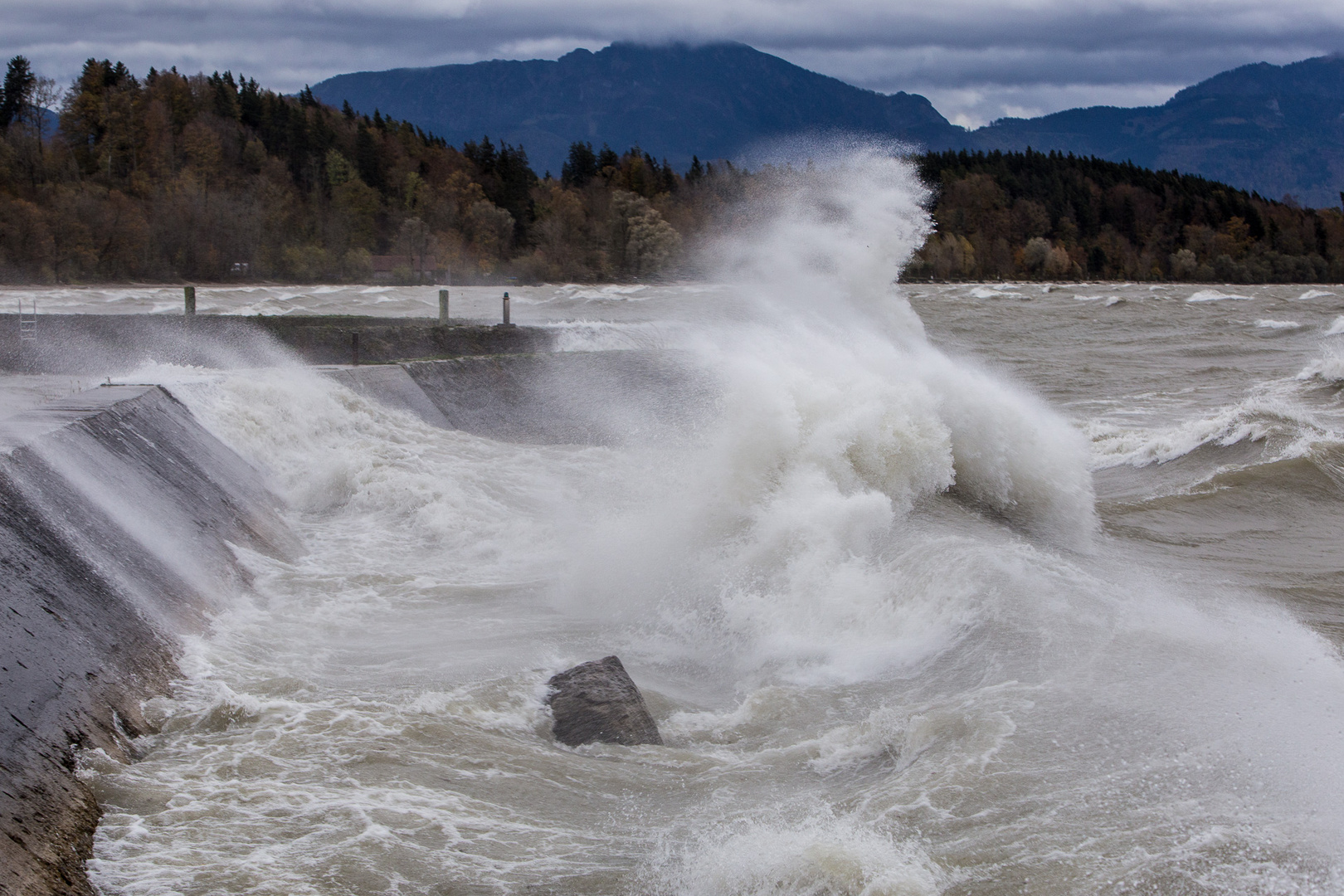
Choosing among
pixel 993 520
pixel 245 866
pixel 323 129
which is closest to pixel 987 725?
pixel 245 866

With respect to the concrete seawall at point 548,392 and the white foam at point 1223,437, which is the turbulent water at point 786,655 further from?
the concrete seawall at point 548,392

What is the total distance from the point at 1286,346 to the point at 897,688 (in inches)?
1337

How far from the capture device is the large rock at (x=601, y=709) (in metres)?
6.56

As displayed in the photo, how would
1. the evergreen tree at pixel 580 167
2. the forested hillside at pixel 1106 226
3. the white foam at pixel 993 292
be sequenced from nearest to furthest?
the white foam at pixel 993 292 < the evergreen tree at pixel 580 167 < the forested hillside at pixel 1106 226

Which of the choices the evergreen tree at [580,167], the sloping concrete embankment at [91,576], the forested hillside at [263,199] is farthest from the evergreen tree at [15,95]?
the sloping concrete embankment at [91,576]

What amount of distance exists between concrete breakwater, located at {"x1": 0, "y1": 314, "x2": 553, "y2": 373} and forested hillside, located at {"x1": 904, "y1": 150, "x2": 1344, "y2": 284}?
84.6 meters

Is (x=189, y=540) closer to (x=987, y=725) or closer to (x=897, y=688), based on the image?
(x=897, y=688)

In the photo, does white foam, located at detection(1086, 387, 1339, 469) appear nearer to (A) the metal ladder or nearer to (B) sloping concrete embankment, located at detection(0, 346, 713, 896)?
(B) sloping concrete embankment, located at detection(0, 346, 713, 896)

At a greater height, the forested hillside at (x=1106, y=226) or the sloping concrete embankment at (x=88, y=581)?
the forested hillside at (x=1106, y=226)

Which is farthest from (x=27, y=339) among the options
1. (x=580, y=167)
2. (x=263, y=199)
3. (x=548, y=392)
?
(x=580, y=167)

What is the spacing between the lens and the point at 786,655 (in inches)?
322

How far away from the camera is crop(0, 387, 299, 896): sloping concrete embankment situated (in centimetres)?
507

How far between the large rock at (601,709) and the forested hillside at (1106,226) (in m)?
95.4

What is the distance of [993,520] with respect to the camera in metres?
12.3
